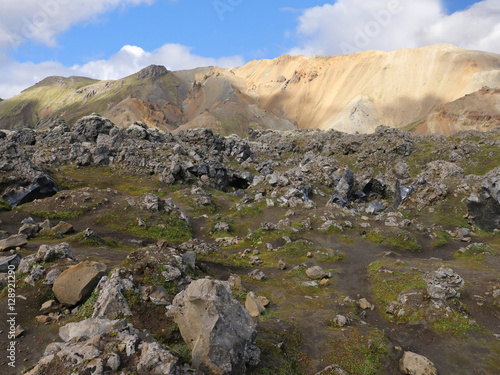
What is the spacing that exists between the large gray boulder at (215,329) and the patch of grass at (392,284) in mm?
11645

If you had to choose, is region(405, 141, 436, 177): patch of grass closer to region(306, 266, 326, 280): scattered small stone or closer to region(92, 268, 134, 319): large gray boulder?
region(306, 266, 326, 280): scattered small stone

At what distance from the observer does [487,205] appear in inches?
1255

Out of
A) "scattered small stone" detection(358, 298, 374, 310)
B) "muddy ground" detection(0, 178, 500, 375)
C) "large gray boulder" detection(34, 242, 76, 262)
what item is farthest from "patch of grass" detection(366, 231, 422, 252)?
"large gray boulder" detection(34, 242, 76, 262)

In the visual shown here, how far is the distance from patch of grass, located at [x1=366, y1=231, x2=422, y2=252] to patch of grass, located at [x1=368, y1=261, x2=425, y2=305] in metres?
8.80

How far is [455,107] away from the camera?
143875 mm

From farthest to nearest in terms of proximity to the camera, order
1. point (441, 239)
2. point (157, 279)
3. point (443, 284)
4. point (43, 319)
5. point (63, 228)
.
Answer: point (441, 239) → point (63, 228) → point (443, 284) → point (157, 279) → point (43, 319)

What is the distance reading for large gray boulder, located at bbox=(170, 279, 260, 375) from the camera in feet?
28.2

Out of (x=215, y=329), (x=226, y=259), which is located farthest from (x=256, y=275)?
(x=215, y=329)

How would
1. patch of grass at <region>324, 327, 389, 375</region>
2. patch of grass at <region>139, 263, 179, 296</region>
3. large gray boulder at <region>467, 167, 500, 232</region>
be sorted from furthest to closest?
1. large gray boulder at <region>467, 167, 500, 232</region>
2. patch of grass at <region>139, 263, 179, 296</region>
3. patch of grass at <region>324, 327, 389, 375</region>

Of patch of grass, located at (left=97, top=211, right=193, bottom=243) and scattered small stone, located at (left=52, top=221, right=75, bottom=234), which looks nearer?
scattered small stone, located at (left=52, top=221, right=75, bottom=234)

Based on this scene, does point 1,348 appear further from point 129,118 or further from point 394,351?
point 129,118

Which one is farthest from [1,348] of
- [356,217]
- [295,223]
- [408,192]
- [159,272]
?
[408,192]

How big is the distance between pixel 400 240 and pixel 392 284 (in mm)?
11720

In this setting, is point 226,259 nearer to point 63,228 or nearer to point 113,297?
point 113,297
